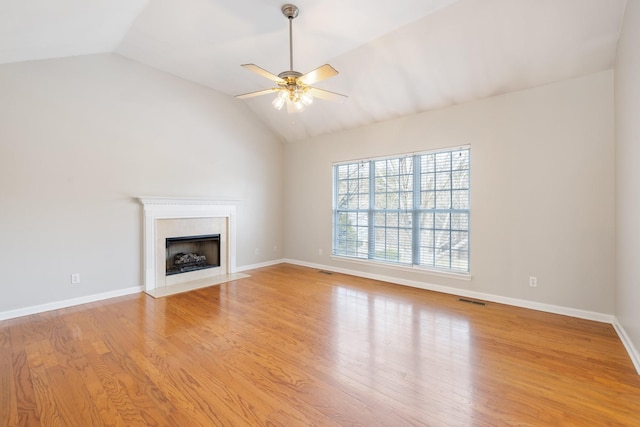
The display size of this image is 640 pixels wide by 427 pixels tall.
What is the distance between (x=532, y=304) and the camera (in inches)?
141

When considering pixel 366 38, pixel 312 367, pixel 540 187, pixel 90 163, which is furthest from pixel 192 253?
pixel 540 187

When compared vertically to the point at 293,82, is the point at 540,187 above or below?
below

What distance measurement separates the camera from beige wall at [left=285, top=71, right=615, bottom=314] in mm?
3184

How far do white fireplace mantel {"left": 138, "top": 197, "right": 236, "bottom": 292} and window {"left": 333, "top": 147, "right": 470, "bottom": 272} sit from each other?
2108 mm

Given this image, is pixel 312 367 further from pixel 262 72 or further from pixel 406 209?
pixel 406 209

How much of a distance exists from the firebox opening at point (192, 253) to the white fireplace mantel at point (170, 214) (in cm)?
26

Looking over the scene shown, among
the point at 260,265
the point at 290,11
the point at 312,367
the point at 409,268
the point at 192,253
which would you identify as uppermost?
the point at 290,11

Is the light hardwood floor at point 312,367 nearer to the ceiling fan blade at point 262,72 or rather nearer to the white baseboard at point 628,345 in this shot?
the white baseboard at point 628,345

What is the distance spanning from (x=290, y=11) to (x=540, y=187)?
3650 mm

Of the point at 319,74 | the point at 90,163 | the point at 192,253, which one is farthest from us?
the point at 192,253

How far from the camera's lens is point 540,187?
11.6ft

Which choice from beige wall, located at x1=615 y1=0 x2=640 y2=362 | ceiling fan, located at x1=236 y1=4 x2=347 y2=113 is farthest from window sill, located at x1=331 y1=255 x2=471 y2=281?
ceiling fan, located at x1=236 y1=4 x2=347 y2=113

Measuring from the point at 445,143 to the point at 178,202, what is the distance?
4424mm

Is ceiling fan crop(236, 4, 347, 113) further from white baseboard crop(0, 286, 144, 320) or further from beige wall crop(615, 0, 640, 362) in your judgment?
white baseboard crop(0, 286, 144, 320)
